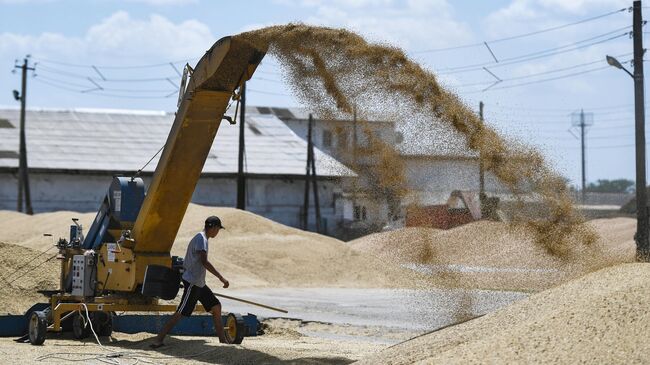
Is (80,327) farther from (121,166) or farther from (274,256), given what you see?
(121,166)

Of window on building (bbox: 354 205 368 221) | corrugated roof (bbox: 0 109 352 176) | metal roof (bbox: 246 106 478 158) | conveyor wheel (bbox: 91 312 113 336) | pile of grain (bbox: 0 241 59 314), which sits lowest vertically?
conveyor wheel (bbox: 91 312 113 336)

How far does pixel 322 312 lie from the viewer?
22.2m

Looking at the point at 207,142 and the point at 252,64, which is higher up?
the point at 252,64

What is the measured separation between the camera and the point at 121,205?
47.5ft

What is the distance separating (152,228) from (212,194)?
45.6m

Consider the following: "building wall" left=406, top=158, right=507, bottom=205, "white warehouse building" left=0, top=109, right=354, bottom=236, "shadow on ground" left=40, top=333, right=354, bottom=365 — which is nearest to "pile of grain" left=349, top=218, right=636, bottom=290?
"building wall" left=406, top=158, right=507, bottom=205

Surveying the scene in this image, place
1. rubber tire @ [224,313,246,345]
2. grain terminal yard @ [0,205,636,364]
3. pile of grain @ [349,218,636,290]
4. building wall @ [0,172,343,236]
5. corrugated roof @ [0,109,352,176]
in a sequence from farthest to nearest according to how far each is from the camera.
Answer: corrugated roof @ [0,109,352,176]
building wall @ [0,172,343,236]
rubber tire @ [224,313,246,345]
pile of grain @ [349,218,636,290]
grain terminal yard @ [0,205,636,364]

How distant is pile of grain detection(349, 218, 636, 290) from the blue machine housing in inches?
130

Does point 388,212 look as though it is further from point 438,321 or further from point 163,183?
point 163,183

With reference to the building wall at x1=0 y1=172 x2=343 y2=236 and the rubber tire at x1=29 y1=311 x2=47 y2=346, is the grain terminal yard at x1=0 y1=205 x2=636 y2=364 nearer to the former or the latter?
the rubber tire at x1=29 y1=311 x2=47 y2=346

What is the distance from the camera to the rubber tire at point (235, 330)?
13.4 metres

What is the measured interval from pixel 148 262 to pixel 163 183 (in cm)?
106

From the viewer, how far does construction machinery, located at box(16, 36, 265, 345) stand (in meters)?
13.0

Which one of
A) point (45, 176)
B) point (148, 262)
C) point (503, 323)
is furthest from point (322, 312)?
point (45, 176)
